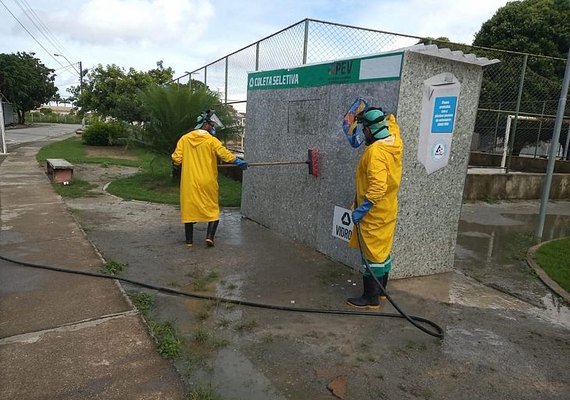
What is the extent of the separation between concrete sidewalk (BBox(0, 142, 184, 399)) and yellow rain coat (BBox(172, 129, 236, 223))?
4.13ft

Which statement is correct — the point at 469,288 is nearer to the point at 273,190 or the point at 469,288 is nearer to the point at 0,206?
the point at 273,190

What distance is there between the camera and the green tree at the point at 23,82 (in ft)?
132

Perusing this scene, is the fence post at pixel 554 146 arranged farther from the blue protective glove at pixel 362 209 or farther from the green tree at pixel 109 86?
the green tree at pixel 109 86

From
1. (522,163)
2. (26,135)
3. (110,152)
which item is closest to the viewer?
(522,163)

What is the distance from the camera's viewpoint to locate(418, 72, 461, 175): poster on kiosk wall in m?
4.63

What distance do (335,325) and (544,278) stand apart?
2964mm

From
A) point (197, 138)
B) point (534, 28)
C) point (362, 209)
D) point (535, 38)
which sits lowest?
point (362, 209)

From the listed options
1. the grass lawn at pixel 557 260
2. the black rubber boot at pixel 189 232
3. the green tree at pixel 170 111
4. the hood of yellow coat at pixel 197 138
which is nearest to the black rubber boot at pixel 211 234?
the black rubber boot at pixel 189 232

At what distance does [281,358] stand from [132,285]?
1.92 metres

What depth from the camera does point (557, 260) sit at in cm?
586

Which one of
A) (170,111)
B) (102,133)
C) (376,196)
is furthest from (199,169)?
(102,133)

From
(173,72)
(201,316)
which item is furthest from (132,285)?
(173,72)

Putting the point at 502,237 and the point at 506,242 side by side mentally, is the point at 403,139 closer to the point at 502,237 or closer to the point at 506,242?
the point at 506,242

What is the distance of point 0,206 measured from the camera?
25.0 ft
